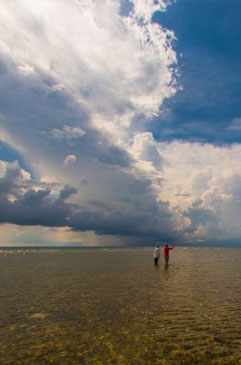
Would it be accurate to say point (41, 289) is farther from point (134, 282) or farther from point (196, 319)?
point (196, 319)

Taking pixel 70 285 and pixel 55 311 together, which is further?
pixel 70 285

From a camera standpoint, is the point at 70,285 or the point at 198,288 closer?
the point at 198,288

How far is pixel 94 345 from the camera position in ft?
37.3

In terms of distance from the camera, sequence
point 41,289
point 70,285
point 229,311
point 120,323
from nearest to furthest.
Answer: point 120,323
point 229,311
point 41,289
point 70,285

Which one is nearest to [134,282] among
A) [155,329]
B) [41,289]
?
[41,289]

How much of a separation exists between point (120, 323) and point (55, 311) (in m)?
4.90

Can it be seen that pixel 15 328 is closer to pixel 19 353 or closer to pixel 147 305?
pixel 19 353

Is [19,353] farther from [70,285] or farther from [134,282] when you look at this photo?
[134,282]

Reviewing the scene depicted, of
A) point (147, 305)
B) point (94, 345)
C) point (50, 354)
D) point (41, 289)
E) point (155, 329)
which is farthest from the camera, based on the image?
point (41, 289)

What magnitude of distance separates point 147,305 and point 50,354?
8.54m

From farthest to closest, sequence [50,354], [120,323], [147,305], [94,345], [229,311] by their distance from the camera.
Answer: [147,305], [229,311], [120,323], [94,345], [50,354]

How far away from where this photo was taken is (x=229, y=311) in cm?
1630

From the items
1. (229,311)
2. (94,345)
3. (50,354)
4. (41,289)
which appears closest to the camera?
(50,354)

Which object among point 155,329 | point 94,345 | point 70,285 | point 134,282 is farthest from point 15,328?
point 134,282
